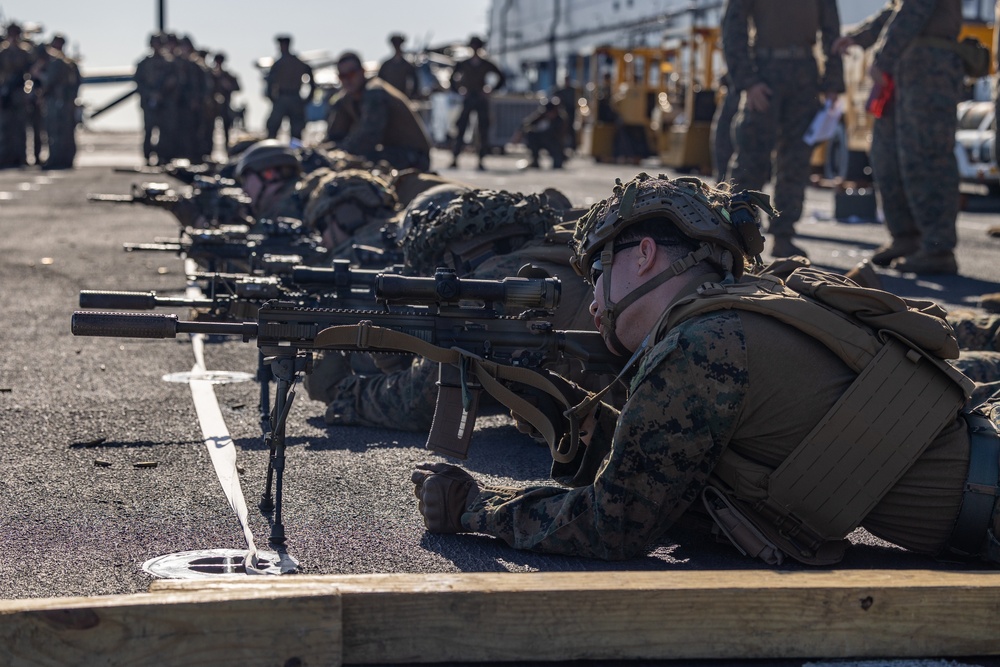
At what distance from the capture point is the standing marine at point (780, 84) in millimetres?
11500

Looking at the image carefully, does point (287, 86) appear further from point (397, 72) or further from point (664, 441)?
point (664, 441)

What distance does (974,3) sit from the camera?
77.9 ft

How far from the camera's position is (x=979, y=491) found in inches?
145

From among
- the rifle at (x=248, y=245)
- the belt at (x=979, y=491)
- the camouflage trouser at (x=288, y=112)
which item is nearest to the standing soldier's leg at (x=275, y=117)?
the camouflage trouser at (x=288, y=112)

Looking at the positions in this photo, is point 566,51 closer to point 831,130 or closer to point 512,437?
point 831,130

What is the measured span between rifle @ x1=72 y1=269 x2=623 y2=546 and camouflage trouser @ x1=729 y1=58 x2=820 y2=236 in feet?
24.3

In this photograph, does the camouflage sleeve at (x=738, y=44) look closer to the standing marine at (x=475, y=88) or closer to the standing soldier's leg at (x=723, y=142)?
the standing soldier's leg at (x=723, y=142)

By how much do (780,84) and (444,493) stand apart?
27.3 ft

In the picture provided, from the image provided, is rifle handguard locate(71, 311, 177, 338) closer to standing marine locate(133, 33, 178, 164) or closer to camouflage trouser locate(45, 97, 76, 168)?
standing marine locate(133, 33, 178, 164)

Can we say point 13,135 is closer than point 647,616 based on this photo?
No

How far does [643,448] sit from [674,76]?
29.0 meters

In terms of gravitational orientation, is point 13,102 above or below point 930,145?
below

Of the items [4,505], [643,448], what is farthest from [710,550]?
[4,505]

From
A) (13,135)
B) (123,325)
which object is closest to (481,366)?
(123,325)
